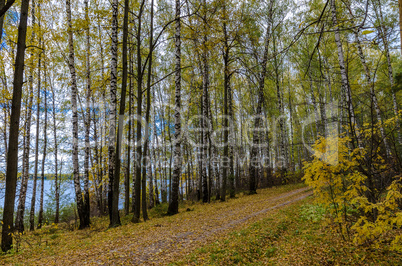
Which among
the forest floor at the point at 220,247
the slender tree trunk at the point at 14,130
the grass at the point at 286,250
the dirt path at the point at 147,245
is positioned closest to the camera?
the grass at the point at 286,250

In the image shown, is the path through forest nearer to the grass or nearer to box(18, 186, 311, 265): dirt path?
box(18, 186, 311, 265): dirt path

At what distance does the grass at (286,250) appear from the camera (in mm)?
4109

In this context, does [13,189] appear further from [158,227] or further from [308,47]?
[308,47]

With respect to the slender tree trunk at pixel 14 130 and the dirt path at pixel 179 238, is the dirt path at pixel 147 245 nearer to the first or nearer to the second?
the dirt path at pixel 179 238

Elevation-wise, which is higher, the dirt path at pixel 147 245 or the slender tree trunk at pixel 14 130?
the slender tree trunk at pixel 14 130

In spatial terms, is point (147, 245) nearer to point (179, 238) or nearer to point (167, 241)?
point (167, 241)

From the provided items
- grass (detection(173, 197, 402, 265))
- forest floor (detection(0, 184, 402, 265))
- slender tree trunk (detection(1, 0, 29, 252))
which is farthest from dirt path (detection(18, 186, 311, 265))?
slender tree trunk (detection(1, 0, 29, 252))

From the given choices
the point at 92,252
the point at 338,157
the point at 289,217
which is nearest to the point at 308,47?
the point at 289,217

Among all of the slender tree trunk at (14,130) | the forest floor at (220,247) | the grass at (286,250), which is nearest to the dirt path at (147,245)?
the forest floor at (220,247)

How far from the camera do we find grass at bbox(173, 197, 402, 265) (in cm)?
411

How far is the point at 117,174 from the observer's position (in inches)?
290

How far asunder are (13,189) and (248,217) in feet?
22.5

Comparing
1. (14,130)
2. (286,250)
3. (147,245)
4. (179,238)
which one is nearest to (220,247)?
(179,238)

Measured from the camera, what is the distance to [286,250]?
4672 millimetres
